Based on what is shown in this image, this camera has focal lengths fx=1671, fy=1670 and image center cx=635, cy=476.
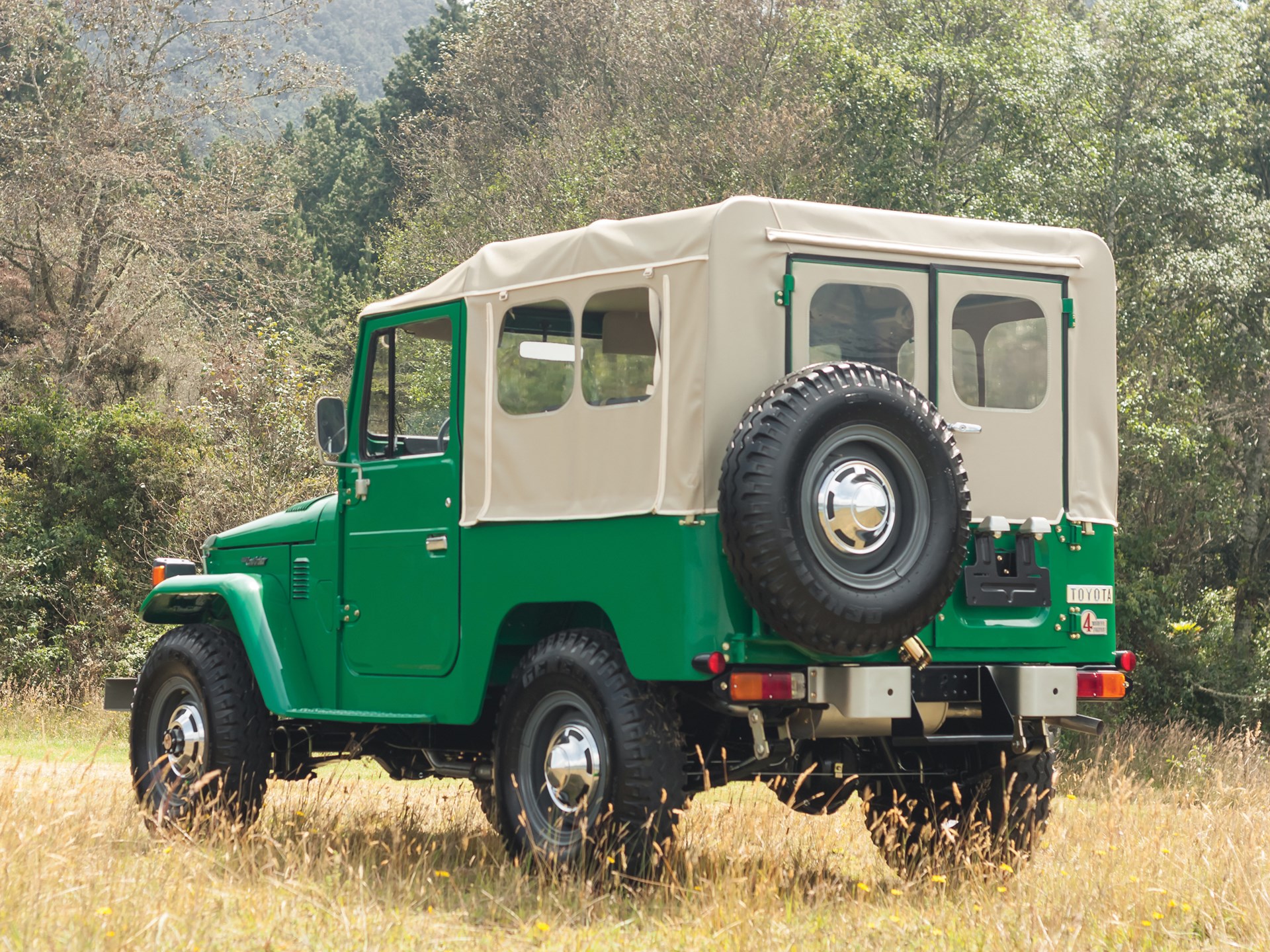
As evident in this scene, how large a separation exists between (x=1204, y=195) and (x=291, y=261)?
20689 millimetres

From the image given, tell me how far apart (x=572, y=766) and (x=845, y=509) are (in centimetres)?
154

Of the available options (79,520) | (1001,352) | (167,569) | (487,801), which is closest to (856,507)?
(1001,352)

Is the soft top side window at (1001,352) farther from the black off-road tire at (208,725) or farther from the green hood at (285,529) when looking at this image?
the black off-road tire at (208,725)

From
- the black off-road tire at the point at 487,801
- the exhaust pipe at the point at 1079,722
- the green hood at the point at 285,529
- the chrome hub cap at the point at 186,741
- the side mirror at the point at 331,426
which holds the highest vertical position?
the side mirror at the point at 331,426

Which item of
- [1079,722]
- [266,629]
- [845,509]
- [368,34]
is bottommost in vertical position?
[1079,722]

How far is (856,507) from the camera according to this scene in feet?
21.2

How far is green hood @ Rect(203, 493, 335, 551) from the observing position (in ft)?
28.4

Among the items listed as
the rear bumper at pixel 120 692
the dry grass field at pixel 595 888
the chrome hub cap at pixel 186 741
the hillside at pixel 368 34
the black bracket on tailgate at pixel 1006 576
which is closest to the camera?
the dry grass field at pixel 595 888

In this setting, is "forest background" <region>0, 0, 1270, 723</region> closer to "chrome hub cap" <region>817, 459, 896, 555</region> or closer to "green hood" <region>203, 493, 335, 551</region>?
"green hood" <region>203, 493, 335, 551</region>

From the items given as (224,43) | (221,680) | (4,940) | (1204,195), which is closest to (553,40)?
(224,43)

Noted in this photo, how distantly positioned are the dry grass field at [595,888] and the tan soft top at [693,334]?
1553 millimetres

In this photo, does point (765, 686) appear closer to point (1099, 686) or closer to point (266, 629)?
point (1099, 686)

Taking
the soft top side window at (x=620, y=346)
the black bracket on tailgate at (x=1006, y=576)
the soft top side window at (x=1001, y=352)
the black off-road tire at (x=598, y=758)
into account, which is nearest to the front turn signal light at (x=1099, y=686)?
the black bracket on tailgate at (x=1006, y=576)

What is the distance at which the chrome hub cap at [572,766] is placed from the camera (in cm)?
674
